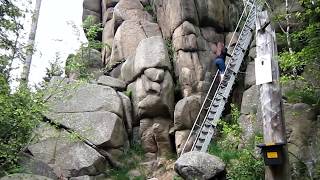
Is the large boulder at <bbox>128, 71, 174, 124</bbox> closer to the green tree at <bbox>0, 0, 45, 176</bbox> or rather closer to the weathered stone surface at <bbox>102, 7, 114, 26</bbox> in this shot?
the green tree at <bbox>0, 0, 45, 176</bbox>

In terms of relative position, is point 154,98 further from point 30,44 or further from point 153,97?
point 30,44

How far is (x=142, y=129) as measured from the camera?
14.4 meters

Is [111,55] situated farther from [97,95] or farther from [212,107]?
[212,107]

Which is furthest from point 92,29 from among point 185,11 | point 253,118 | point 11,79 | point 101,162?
point 253,118

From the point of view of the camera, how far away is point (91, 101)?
14.2 m

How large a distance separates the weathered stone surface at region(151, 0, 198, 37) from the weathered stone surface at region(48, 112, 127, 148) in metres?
5.47

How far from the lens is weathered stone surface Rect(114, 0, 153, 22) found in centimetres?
1870

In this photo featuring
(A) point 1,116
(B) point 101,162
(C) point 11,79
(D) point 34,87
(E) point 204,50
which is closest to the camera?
(A) point 1,116

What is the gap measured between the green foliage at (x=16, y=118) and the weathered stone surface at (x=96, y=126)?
3.60 metres

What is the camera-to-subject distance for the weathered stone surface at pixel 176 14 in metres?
16.3

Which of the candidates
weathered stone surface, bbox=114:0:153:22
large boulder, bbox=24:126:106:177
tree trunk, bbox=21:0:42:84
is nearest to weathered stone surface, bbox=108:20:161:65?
weathered stone surface, bbox=114:0:153:22

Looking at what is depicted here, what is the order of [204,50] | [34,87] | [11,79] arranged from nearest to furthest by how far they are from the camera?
[11,79] → [34,87] → [204,50]

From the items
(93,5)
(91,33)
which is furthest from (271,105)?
(93,5)

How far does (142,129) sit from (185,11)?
5.84m
